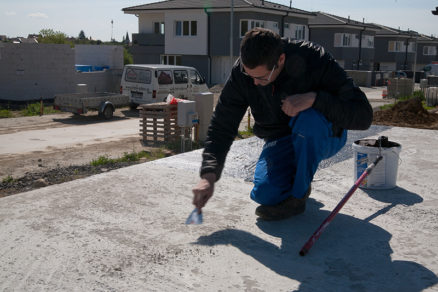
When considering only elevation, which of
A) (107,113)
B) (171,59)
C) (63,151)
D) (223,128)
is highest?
(171,59)

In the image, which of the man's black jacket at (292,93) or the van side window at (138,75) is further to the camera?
the van side window at (138,75)

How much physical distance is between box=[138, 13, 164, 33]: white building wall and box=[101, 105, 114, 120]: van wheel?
24.2 metres

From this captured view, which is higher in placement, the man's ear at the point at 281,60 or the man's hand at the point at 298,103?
the man's ear at the point at 281,60

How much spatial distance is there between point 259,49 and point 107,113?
1361 cm

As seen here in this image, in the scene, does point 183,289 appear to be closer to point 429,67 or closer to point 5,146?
point 5,146

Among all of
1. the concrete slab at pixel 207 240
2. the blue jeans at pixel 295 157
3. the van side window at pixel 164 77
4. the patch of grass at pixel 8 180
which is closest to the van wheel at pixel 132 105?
the van side window at pixel 164 77

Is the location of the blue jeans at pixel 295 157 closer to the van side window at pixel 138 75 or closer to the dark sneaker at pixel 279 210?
the dark sneaker at pixel 279 210

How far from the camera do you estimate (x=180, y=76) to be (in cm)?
1784

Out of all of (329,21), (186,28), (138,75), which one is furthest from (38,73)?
(329,21)

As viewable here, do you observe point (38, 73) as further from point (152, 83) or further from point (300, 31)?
point (300, 31)

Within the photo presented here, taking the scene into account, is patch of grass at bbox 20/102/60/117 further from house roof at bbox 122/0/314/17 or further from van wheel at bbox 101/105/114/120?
house roof at bbox 122/0/314/17

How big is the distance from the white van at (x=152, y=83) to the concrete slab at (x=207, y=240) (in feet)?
40.1

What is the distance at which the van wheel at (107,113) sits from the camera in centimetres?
1559

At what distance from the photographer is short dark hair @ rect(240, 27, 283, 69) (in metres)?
2.72
